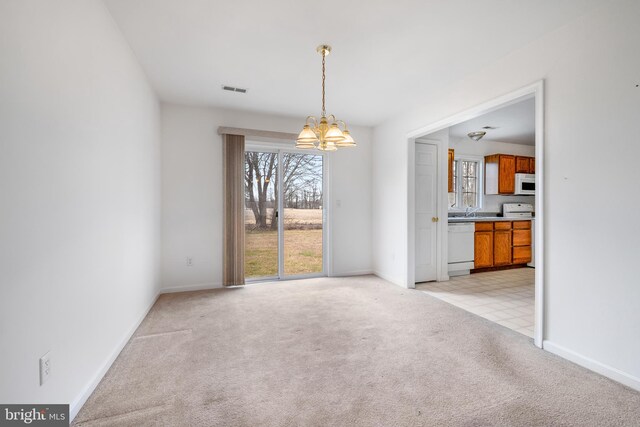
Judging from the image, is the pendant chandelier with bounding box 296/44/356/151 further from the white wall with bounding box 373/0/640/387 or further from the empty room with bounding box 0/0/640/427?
the white wall with bounding box 373/0/640/387

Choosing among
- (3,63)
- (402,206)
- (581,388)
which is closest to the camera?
(3,63)

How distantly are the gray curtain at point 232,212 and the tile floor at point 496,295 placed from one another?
269cm

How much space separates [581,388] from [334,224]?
349cm

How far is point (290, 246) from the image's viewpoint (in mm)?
4801

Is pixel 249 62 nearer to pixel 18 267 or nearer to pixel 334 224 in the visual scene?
pixel 18 267

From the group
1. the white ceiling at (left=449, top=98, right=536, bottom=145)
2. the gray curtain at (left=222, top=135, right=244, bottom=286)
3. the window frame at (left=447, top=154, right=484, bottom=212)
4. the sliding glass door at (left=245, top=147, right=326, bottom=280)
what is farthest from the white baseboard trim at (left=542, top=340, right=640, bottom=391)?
the window frame at (left=447, top=154, right=484, bottom=212)

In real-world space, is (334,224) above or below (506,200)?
below

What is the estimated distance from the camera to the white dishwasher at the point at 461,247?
5043 mm

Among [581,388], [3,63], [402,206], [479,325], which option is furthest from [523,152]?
[3,63]

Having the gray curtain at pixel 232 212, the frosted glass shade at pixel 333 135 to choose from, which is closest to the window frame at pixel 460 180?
the gray curtain at pixel 232 212

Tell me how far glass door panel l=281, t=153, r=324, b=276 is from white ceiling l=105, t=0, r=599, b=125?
1.35 meters

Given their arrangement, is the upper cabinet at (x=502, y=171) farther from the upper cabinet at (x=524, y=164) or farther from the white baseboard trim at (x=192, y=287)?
the white baseboard trim at (x=192, y=287)

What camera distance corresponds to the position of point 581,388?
6.27ft

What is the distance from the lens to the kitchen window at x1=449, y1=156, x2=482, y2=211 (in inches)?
241
